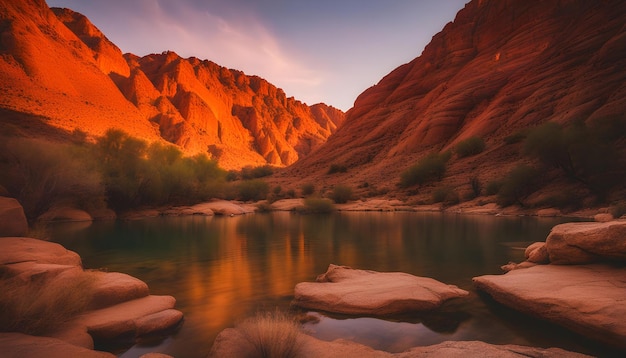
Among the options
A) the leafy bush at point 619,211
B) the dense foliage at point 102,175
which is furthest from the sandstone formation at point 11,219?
the leafy bush at point 619,211

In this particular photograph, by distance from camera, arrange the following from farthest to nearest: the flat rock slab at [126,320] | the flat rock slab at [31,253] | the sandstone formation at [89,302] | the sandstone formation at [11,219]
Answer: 1. the sandstone formation at [11,219]
2. the flat rock slab at [31,253]
3. the flat rock slab at [126,320]
4. the sandstone formation at [89,302]

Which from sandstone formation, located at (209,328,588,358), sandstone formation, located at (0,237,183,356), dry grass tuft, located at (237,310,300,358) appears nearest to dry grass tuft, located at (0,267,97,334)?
sandstone formation, located at (0,237,183,356)

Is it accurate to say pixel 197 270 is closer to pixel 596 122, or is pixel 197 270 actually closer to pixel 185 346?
pixel 185 346

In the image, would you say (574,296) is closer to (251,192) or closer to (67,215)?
(67,215)

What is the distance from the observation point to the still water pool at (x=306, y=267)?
15.2 feet

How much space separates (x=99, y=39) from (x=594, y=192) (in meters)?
85.5

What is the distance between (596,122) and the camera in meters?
23.9

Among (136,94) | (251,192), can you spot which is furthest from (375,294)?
(136,94)

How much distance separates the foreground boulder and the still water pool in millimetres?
1779

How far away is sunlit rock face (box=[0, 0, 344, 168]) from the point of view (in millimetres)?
45906

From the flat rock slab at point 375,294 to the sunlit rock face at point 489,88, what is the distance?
2715 centimetres

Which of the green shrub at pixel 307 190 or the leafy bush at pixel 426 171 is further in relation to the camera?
the green shrub at pixel 307 190

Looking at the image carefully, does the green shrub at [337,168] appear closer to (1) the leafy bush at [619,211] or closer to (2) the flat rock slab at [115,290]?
(1) the leafy bush at [619,211]

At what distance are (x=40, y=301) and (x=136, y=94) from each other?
74071mm
